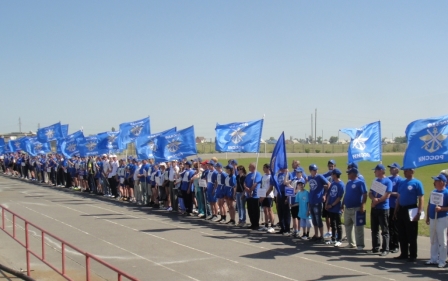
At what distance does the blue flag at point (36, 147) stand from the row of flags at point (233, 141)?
41 centimetres

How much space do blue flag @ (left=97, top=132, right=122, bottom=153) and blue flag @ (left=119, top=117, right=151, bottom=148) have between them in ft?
4.87

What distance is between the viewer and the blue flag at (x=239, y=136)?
1655cm

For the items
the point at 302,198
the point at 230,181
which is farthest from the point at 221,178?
the point at 302,198

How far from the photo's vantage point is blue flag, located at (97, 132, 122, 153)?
1049 inches

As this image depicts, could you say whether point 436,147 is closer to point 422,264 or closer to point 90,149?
point 422,264

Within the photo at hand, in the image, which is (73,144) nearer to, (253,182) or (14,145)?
(253,182)

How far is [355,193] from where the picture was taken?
1221 cm

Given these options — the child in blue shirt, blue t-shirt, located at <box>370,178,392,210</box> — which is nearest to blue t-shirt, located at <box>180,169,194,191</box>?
the child in blue shirt

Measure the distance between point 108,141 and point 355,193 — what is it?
17185 millimetres

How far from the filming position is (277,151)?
561 inches

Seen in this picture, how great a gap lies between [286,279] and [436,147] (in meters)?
3.57

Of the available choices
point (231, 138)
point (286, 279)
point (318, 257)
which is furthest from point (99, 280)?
point (231, 138)

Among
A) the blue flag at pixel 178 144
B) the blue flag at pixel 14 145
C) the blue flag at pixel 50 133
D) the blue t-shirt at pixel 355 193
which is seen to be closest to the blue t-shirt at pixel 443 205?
the blue t-shirt at pixel 355 193

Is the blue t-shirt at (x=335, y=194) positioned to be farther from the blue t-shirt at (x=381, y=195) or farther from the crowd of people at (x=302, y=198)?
the blue t-shirt at (x=381, y=195)
